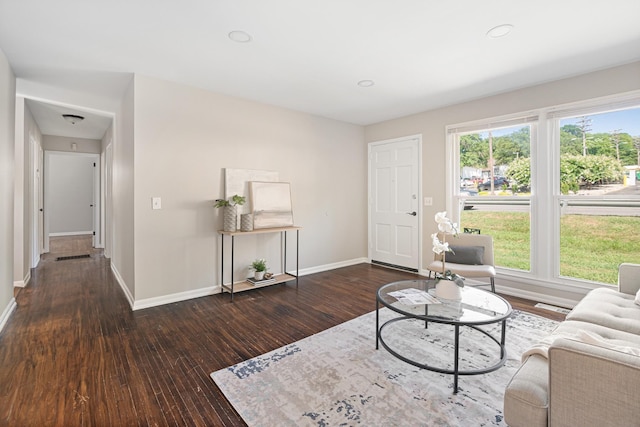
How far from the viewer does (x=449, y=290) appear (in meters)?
2.25

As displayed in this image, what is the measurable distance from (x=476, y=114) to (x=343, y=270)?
2950 millimetres

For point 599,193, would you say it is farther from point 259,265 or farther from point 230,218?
point 230,218

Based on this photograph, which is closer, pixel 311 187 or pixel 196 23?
pixel 196 23

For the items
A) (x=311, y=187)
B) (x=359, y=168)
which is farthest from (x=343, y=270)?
(x=359, y=168)

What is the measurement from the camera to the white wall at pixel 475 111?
9.95 ft

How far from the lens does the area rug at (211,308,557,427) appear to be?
64.5 inches

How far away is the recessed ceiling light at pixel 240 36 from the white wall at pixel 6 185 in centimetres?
210

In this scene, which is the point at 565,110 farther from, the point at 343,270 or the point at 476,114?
the point at 343,270

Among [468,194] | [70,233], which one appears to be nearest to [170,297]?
[468,194]

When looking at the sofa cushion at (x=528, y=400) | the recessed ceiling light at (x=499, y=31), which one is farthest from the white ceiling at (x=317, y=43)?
the sofa cushion at (x=528, y=400)

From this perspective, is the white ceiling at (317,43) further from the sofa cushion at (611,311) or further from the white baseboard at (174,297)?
the white baseboard at (174,297)

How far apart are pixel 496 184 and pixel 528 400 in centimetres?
331

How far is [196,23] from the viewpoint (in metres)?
2.29

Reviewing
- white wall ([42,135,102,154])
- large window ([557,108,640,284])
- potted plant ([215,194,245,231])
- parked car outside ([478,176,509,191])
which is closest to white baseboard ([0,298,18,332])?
potted plant ([215,194,245,231])
